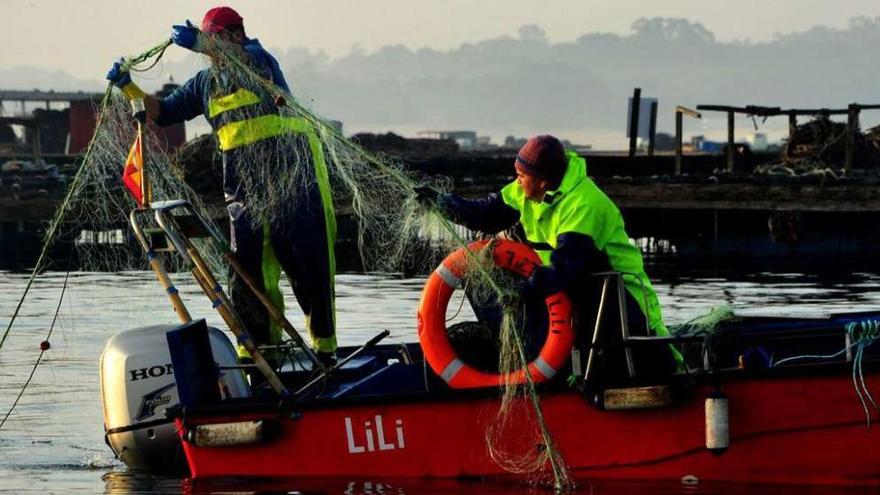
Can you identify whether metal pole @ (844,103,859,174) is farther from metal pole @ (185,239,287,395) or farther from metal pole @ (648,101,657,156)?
metal pole @ (185,239,287,395)

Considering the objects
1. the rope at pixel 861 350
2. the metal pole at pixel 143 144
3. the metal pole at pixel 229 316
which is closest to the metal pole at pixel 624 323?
the rope at pixel 861 350

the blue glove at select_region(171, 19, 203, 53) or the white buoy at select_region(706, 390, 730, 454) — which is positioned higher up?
the blue glove at select_region(171, 19, 203, 53)

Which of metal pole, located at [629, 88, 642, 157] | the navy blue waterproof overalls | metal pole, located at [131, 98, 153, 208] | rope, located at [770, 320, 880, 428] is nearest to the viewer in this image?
rope, located at [770, 320, 880, 428]

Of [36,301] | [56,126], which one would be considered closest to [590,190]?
[36,301]

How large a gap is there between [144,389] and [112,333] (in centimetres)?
853

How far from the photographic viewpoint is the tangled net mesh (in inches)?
386

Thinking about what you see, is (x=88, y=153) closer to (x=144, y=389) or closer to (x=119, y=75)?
(x=119, y=75)

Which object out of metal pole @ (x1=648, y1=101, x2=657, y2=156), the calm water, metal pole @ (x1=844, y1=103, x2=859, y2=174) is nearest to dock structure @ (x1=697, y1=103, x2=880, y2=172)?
metal pole @ (x1=844, y1=103, x2=859, y2=174)

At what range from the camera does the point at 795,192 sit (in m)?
29.7

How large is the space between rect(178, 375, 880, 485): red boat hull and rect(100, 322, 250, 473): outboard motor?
45 centimetres

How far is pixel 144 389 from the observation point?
10.6 m

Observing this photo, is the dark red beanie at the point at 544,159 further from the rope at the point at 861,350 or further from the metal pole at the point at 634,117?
the metal pole at the point at 634,117

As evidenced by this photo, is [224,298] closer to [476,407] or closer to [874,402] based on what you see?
[476,407]

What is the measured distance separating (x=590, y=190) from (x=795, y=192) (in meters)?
20.6
